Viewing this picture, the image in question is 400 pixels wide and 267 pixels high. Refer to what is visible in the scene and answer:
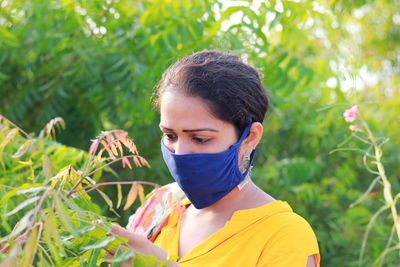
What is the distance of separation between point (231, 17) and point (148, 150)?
0.77m

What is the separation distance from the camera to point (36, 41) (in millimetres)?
3414

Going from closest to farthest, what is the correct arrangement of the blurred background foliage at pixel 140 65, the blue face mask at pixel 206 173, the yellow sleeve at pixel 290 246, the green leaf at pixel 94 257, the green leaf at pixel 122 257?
the green leaf at pixel 122 257 < the green leaf at pixel 94 257 < the yellow sleeve at pixel 290 246 < the blue face mask at pixel 206 173 < the blurred background foliage at pixel 140 65

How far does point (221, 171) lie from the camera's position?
1920 mm

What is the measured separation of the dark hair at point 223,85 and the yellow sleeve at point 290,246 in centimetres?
31

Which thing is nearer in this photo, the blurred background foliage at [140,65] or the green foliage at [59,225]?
the green foliage at [59,225]

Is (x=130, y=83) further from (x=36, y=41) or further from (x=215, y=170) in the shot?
(x=215, y=170)

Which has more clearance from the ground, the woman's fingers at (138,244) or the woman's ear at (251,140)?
the woman's fingers at (138,244)

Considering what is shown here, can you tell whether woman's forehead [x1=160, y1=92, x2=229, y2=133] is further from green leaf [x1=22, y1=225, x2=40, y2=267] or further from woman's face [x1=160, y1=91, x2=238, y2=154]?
green leaf [x1=22, y1=225, x2=40, y2=267]

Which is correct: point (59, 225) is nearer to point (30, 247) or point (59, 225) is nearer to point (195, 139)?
point (30, 247)

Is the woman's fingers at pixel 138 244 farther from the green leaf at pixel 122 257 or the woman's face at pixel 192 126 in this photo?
the woman's face at pixel 192 126

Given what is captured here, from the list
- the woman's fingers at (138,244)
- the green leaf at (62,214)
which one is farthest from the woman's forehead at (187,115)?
the green leaf at (62,214)

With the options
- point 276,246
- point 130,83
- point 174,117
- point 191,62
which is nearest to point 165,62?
point 130,83

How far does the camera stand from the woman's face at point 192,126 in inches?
73.0

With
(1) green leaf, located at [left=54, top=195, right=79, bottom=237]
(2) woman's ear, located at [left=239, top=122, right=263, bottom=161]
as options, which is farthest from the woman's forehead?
(1) green leaf, located at [left=54, top=195, right=79, bottom=237]
